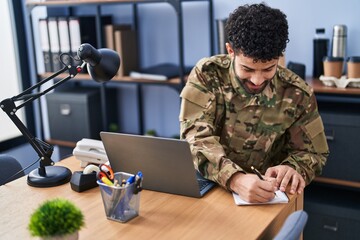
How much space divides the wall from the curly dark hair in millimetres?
1140

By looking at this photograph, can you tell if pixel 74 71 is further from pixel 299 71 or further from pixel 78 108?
pixel 78 108

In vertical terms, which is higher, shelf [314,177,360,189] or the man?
the man

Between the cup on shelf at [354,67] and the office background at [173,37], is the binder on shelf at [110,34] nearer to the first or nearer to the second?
the office background at [173,37]

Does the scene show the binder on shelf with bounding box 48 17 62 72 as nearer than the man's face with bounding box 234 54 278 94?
No

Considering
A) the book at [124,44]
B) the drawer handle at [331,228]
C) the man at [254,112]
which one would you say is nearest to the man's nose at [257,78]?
the man at [254,112]

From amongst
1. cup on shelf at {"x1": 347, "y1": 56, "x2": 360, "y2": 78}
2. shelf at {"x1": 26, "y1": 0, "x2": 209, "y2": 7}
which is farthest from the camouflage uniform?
shelf at {"x1": 26, "y1": 0, "x2": 209, "y2": 7}

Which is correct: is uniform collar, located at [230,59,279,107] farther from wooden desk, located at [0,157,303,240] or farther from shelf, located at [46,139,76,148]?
shelf, located at [46,139,76,148]

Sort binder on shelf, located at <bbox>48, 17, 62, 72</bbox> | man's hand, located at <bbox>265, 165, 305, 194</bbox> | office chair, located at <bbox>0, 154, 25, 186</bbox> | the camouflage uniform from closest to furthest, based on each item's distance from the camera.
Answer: man's hand, located at <bbox>265, 165, 305, 194</bbox> → the camouflage uniform → office chair, located at <bbox>0, 154, 25, 186</bbox> → binder on shelf, located at <bbox>48, 17, 62, 72</bbox>

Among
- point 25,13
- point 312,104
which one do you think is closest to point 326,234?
point 312,104

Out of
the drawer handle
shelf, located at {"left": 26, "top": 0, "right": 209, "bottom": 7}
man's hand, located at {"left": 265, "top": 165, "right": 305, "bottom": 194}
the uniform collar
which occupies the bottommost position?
the drawer handle

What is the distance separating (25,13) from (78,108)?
2.95 feet

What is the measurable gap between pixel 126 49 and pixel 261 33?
1.57m

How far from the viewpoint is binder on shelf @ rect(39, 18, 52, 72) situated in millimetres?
3008

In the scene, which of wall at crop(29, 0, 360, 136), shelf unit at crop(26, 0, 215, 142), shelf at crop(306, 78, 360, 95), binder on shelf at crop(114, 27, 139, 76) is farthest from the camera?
binder on shelf at crop(114, 27, 139, 76)
